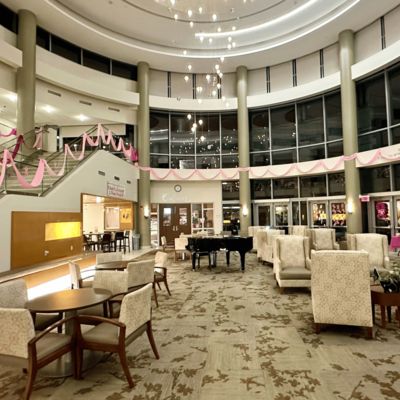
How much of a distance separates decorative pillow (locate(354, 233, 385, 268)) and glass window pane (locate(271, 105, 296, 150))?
9123mm

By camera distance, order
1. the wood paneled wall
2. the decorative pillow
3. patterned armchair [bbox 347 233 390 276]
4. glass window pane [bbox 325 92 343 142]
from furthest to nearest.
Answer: glass window pane [bbox 325 92 343 142]
the wood paneled wall
the decorative pillow
patterned armchair [bbox 347 233 390 276]

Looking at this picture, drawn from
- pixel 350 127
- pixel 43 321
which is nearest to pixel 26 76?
pixel 43 321

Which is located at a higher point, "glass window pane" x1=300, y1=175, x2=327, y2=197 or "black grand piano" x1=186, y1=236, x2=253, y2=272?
"glass window pane" x1=300, y1=175, x2=327, y2=197

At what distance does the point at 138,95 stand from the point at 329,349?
14266 millimetres

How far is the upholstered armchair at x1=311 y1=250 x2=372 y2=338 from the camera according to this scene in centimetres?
363

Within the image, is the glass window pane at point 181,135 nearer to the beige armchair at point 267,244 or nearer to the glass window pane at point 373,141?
the glass window pane at point 373,141

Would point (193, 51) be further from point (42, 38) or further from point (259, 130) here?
point (42, 38)

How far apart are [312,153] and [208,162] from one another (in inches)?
207

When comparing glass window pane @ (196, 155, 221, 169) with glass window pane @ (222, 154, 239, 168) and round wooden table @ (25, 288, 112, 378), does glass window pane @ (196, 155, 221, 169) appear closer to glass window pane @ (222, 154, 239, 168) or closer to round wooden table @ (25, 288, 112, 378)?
glass window pane @ (222, 154, 239, 168)

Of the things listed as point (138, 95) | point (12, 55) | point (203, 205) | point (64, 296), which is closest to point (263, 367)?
point (64, 296)

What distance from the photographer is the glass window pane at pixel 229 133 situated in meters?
16.0

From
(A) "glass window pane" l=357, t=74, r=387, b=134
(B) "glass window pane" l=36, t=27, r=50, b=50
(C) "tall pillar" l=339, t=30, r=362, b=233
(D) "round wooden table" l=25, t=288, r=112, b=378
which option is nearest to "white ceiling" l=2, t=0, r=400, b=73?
(B) "glass window pane" l=36, t=27, r=50, b=50

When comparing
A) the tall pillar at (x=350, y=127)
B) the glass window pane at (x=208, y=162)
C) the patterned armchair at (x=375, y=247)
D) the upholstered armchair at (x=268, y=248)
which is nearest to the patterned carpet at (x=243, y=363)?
the patterned armchair at (x=375, y=247)

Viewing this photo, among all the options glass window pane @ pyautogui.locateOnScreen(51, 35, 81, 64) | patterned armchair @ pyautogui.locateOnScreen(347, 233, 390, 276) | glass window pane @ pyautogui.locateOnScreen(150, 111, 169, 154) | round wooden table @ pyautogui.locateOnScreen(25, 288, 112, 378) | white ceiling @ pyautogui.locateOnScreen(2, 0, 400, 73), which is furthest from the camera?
glass window pane @ pyautogui.locateOnScreen(150, 111, 169, 154)
